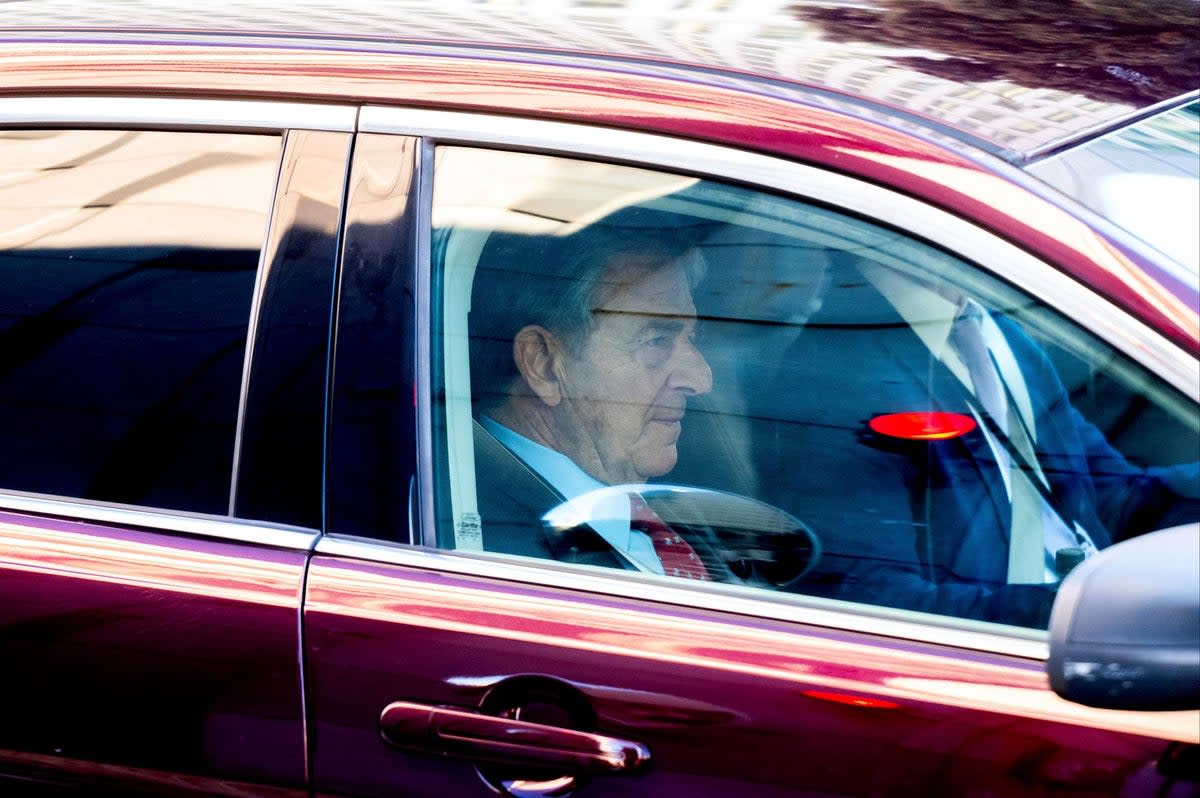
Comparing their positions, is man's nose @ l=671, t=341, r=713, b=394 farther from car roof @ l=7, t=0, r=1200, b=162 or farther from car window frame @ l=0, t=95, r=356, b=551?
car window frame @ l=0, t=95, r=356, b=551

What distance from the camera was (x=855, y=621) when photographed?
1.49m

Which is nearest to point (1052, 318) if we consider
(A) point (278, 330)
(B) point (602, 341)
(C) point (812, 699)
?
(C) point (812, 699)

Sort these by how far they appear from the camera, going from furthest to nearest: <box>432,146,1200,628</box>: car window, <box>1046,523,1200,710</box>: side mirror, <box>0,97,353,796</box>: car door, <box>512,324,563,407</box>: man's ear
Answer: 1. <box>512,324,563,407</box>: man's ear
2. <box>0,97,353,796</box>: car door
3. <box>432,146,1200,628</box>: car window
4. <box>1046,523,1200,710</box>: side mirror

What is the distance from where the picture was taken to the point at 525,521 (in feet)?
5.63

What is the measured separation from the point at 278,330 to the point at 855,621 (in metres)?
0.78

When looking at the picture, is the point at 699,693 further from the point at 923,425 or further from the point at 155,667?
the point at 155,667

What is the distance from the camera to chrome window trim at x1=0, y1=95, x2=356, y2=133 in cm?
168

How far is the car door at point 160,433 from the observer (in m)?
1.61

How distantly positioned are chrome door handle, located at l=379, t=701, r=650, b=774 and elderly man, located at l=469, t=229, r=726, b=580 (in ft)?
0.83

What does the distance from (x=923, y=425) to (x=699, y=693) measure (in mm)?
446

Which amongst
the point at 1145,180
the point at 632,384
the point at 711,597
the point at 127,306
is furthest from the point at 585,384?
the point at 1145,180

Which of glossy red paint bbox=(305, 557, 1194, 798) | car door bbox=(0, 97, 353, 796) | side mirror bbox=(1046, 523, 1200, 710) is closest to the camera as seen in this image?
side mirror bbox=(1046, 523, 1200, 710)

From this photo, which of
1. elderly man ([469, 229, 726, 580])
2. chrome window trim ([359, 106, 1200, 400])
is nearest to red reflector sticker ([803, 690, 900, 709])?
elderly man ([469, 229, 726, 580])

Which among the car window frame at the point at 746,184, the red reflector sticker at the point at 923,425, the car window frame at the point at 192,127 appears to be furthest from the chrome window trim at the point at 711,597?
the red reflector sticker at the point at 923,425
